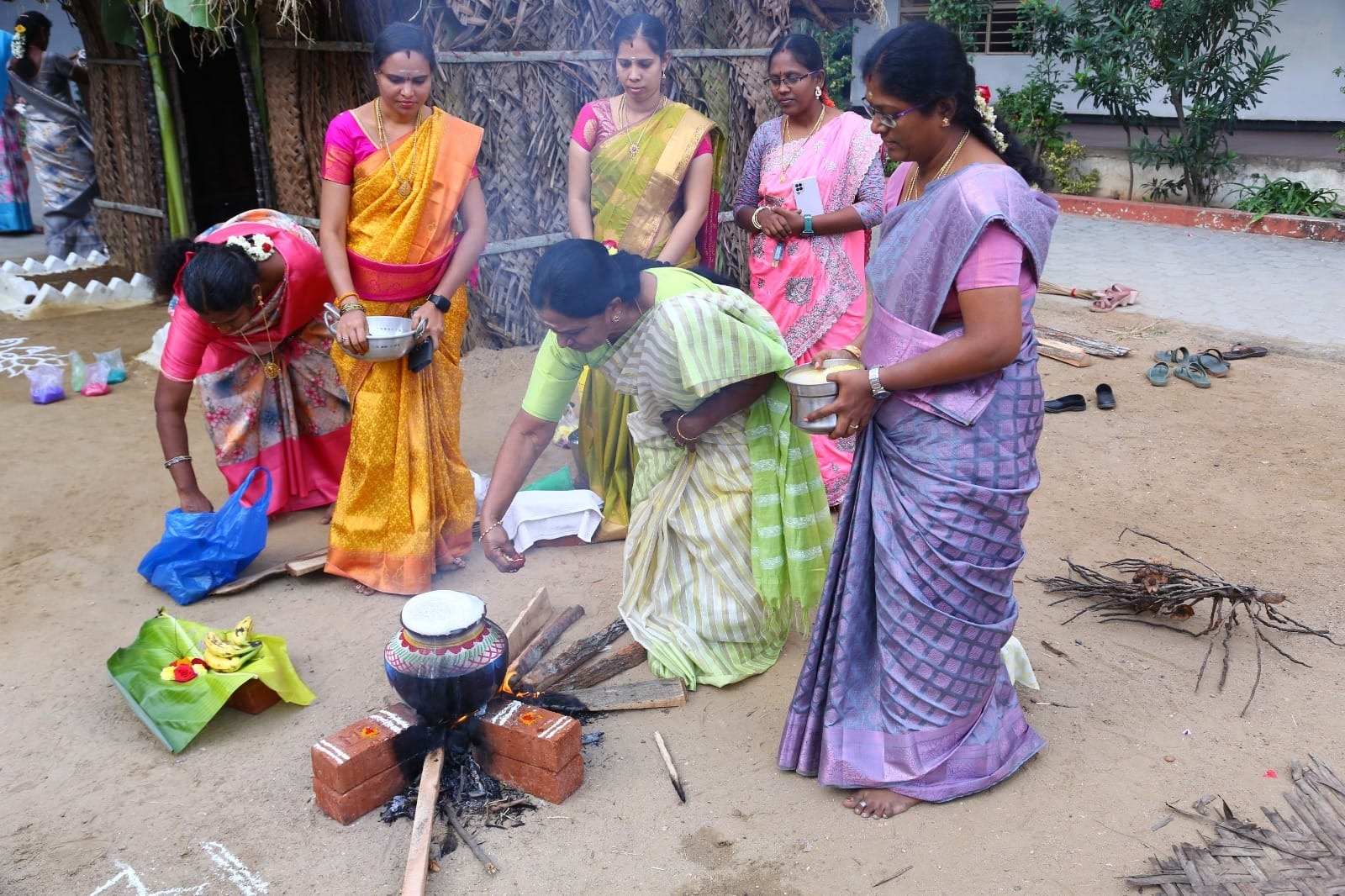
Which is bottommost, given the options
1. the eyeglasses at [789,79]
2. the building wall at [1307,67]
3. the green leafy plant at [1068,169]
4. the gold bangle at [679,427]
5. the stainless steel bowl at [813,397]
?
the gold bangle at [679,427]

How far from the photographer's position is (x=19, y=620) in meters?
3.58

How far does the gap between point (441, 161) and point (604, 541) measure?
155 centimetres

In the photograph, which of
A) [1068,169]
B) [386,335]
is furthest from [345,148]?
[1068,169]

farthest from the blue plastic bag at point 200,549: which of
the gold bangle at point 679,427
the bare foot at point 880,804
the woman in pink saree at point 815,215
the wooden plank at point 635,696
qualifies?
the bare foot at point 880,804

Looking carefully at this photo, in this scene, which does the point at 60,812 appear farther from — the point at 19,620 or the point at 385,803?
the point at 19,620

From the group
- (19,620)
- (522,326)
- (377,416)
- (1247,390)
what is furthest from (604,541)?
(1247,390)

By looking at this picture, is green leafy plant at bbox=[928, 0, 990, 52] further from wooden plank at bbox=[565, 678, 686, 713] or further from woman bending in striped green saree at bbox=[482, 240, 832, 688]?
wooden plank at bbox=[565, 678, 686, 713]

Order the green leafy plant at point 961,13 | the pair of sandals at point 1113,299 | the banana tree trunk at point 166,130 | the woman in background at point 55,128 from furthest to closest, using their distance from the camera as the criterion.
A: the green leafy plant at point 961,13 → the woman in background at point 55,128 → the pair of sandals at point 1113,299 → the banana tree trunk at point 166,130

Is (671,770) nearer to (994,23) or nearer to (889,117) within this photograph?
(889,117)

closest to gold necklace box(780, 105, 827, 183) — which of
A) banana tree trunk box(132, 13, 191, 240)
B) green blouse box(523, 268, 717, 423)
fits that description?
green blouse box(523, 268, 717, 423)

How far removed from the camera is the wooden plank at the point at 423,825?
233 centimetres

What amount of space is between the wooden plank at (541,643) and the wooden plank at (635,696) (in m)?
0.17

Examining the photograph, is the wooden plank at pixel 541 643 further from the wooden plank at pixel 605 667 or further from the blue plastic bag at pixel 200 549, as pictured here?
the blue plastic bag at pixel 200 549

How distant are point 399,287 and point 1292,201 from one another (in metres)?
9.35
